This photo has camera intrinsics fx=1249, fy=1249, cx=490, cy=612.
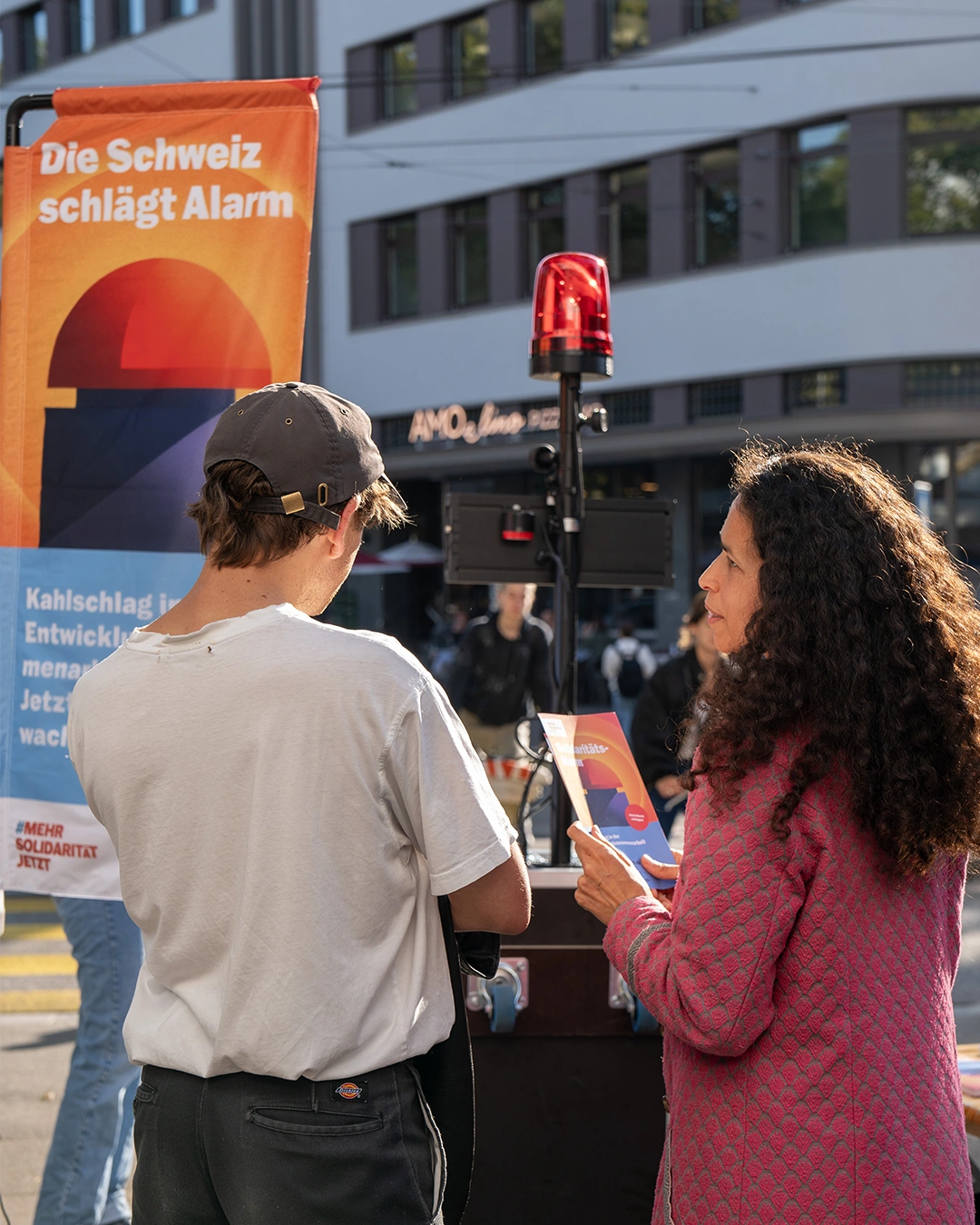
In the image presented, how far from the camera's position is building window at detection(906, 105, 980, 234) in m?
17.1

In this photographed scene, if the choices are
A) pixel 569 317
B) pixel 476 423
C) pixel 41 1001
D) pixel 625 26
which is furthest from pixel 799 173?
pixel 569 317

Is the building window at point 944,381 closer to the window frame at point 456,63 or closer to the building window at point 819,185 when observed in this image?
the building window at point 819,185

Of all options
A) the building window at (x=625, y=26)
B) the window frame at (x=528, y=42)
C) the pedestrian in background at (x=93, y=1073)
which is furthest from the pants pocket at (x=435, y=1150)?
the window frame at (x=528, y=42)

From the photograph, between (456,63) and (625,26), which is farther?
(456,63)

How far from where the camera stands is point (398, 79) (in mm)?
22062

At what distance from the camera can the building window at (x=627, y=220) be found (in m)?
19.7

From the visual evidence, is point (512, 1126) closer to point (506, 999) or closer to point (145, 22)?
point (506, 999)

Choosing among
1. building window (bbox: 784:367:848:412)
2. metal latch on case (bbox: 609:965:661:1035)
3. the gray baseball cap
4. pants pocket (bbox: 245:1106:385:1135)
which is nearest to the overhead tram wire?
building window (bbox: 784:367:848:412)

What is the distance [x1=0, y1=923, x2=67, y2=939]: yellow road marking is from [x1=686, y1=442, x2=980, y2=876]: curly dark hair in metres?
6.13

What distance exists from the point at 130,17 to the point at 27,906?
21917 mm

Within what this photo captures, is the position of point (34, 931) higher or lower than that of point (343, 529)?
lower

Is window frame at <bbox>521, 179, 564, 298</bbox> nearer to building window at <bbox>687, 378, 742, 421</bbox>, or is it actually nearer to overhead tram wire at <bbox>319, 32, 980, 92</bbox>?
overhead tram wire at <bbox>319, 32, 980, 92</bbox>

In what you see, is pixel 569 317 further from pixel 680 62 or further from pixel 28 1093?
pixel 680 62

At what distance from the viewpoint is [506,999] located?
2.65m
